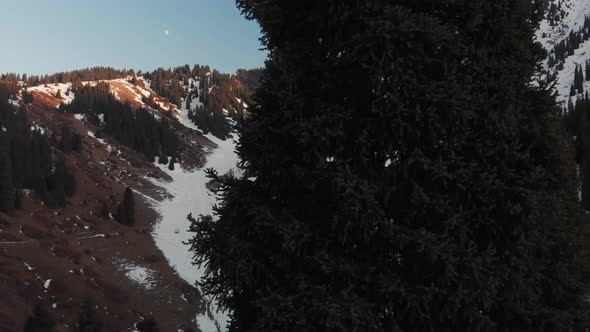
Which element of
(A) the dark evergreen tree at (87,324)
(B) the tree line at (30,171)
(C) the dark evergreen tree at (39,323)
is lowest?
(A) the dark evergreen tree at (87,324)

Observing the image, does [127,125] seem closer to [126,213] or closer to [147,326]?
[126,213]

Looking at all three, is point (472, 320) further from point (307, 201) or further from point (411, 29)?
point (411, 29)

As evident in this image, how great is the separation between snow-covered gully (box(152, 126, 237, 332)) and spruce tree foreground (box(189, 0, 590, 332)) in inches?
726

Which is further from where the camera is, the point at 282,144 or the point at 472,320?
the point at 282,144

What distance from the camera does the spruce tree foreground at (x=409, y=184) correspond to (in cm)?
491

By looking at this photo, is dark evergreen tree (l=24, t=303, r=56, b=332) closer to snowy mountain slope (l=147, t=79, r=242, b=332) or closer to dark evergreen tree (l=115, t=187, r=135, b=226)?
snowy mountain slope (l=147, t=79, r=242, b=332)

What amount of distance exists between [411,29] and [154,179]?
8409 cm

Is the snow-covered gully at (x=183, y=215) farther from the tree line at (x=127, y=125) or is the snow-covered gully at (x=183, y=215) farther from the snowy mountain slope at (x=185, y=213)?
the tree line at (x=127, y=125)

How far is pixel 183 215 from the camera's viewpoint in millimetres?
64750

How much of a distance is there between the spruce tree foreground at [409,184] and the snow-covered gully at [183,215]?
18443mm

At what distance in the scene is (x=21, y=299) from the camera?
26656mm

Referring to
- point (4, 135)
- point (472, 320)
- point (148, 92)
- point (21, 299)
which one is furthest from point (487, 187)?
point (148, 92)

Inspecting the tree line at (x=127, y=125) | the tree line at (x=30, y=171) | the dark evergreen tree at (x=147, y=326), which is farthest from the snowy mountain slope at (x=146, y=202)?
the tree line at (x=30, y=171)

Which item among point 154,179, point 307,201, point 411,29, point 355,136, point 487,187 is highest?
point 411,29
